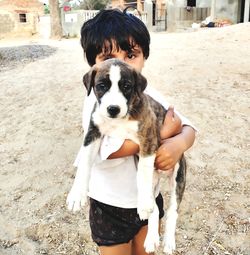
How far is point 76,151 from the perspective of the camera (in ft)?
17.9

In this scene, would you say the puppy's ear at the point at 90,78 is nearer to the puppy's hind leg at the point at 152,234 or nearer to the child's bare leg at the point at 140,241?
the puppy's hind leg at the point at 152,234

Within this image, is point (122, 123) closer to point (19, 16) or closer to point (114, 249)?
point (114, 249)

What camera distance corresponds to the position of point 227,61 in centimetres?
906

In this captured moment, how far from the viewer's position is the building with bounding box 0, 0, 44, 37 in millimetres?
30781

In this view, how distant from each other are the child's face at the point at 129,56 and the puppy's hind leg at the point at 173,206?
0.72 m

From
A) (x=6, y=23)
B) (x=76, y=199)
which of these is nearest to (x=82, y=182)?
(x=76, y=199)

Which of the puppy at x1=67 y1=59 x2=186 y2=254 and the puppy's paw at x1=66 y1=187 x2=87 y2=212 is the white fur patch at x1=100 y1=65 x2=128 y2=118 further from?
the puppy's paw at x1=66 y1=187 x2=87 y2=212

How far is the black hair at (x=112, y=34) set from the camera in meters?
2.30

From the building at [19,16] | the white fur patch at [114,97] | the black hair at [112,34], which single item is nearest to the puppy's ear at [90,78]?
the white fur patch at [114,97]

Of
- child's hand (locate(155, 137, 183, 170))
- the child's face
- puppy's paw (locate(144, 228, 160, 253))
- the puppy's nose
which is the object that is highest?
the child's face

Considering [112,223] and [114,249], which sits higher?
[112,223]

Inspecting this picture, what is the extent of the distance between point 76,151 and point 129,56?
10.8 ft

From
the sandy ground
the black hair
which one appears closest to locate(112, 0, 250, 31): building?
the sandy ground

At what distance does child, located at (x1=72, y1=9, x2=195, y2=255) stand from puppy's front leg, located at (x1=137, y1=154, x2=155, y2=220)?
95mm
